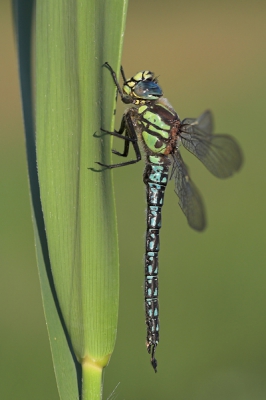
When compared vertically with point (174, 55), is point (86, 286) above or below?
below

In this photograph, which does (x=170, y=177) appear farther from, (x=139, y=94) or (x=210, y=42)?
(x=210, y=42)

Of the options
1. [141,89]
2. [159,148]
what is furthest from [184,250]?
[141,89]

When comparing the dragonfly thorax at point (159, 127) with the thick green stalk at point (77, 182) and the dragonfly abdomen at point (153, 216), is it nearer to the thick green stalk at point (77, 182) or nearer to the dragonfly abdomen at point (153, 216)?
the dragonfly abdomen at point (153, 216)

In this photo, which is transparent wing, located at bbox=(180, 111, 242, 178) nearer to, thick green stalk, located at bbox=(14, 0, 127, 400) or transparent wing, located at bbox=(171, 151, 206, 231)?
transparent wing, located at bbox=(171, 151, 206, 231)

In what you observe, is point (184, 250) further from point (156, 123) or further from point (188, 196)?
point (156, 123)

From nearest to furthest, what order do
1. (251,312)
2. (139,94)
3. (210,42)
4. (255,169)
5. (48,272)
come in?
(48,272)
(139,94)
(251,312)
(255,169)
(210,42)

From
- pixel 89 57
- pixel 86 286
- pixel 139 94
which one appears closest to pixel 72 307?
pixel 86 286
